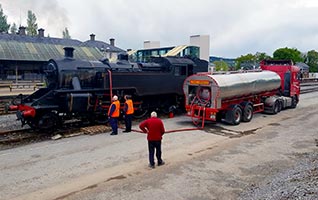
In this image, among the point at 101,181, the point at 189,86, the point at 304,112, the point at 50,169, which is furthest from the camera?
the point at 304,112

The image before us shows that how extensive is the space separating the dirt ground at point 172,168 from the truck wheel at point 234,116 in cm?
155

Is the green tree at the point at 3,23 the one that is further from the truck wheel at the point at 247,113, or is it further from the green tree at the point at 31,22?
the truck wheel at the point at 247,113

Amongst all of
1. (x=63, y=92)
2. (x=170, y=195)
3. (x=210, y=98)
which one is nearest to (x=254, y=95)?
(x=210, y=98)

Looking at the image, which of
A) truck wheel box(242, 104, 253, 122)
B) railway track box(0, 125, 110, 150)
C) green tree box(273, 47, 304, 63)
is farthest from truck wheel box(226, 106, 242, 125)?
green tree box(273, 47, 304, 63)

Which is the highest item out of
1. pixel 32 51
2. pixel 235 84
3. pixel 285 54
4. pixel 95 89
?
pixel 285 54

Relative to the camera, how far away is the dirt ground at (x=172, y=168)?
6324 millimetres

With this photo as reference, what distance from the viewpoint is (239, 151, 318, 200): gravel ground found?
5582mm

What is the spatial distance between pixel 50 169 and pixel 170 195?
11.7 ft

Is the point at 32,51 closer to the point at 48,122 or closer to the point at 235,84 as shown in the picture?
the point at 48,122

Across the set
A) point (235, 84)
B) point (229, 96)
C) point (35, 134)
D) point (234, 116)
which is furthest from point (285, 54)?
point (35, 134)

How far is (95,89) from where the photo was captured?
42.8 ft

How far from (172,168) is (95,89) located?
257 inches

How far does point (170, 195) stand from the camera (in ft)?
20.5

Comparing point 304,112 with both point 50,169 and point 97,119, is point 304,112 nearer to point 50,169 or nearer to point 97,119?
point 97,119
